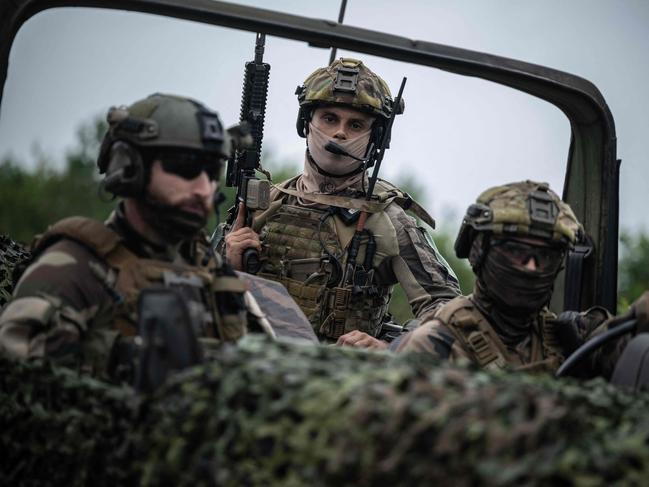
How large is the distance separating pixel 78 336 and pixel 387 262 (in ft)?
12.8

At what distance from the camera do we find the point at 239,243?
8.87 m

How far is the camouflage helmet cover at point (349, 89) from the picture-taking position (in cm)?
920

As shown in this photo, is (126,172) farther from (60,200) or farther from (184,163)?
(60,200)

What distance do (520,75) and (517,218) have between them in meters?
1.10

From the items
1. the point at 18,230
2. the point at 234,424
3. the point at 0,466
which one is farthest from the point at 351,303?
the point at 18,230

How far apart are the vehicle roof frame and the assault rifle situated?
6.77ft

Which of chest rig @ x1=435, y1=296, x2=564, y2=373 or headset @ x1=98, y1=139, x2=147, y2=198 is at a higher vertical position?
headset @ x1=98, y1=139, x2=147, y2=198

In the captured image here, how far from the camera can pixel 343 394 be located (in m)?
3.94

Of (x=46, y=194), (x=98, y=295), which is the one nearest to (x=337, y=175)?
(x=98, y=295)

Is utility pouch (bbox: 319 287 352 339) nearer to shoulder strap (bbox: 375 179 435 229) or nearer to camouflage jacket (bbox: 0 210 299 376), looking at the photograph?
shoulder strap (bbox: 375 179 435 229)

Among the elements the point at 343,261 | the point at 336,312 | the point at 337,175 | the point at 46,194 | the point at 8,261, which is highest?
the point at 337,175

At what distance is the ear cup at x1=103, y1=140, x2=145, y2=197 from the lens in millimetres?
5758

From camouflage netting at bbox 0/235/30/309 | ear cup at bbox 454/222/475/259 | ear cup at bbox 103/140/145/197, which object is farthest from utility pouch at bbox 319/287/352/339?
ear cup at bbox 103/140/145/197

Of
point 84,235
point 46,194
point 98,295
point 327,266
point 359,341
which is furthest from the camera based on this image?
point 46,194
